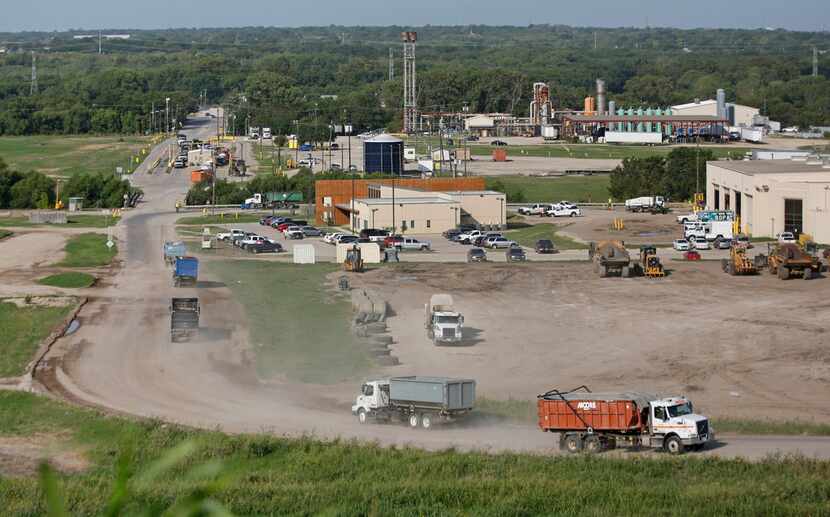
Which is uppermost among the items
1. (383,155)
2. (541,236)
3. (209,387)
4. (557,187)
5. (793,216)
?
(383,155)

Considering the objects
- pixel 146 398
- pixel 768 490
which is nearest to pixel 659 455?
pixel 768 490

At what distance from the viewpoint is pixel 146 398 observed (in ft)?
73.1

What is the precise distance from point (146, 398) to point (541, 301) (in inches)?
594

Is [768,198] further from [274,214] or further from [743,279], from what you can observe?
[274,214]

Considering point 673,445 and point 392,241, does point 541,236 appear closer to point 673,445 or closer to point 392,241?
point 392,241

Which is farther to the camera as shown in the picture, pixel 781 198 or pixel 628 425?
pixel 781 198

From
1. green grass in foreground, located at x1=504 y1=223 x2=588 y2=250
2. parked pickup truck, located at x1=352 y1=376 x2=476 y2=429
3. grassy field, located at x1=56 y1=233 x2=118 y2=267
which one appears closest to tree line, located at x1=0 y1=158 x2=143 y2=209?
grassy field, located at x1=56 y1=233 x2=118 y2=267

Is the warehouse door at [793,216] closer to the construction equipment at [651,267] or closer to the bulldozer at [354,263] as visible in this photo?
the construction equipment at [651,267]

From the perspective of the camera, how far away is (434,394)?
1997 cm

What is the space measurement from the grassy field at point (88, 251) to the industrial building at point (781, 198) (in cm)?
2845

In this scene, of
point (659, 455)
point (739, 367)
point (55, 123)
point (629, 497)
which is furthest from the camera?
point (55, 123)

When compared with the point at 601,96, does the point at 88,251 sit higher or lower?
lower

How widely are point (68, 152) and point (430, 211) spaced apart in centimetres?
Answer: 6476

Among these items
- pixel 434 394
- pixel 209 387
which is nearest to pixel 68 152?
pixel 209 387
